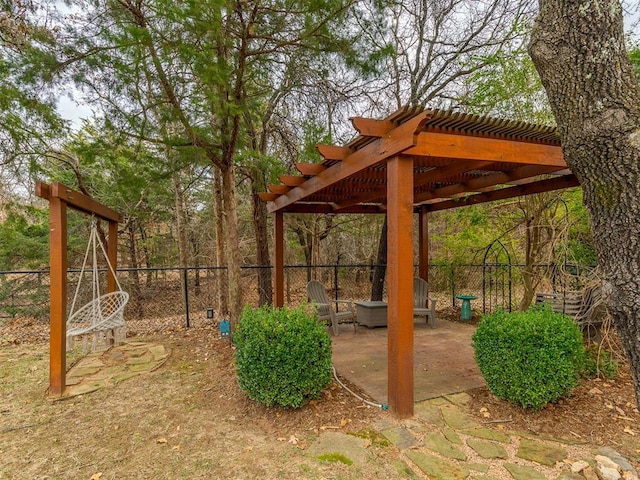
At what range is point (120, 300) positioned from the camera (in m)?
4.51

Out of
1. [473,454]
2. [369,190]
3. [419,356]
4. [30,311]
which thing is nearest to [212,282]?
[30,311]

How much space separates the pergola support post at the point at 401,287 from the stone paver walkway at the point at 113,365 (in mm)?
2711

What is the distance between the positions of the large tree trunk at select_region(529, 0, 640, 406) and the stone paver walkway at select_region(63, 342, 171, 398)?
4058mm

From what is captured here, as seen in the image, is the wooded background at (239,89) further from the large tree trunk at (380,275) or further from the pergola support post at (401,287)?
the pergola support post at (401,287)

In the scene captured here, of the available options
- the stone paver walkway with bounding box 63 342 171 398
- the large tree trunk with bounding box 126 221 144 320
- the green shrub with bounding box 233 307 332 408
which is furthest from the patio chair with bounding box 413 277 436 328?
the large tree trunk with bounding box 126 221 144 320

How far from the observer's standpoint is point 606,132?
1.60 meters

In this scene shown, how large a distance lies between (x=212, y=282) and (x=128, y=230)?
3398 millimetres

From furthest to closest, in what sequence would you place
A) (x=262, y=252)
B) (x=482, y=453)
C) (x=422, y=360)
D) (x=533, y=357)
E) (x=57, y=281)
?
(x=262, y=252) → (x=422, y=360) → (x=57, y=281) → (x=533, y=357) → (x=482, y=453)

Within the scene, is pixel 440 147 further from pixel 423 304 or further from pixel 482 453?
pixel 423 304

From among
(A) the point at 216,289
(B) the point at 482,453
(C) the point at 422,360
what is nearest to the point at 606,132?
(B) the point at 482,453

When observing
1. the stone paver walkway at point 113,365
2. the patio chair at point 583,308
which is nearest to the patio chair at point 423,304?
the patio chair at point 583,308

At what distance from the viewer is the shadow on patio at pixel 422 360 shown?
313 cm

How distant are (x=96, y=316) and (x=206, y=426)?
2336 mm

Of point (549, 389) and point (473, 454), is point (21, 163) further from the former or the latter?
point (549, 389)
